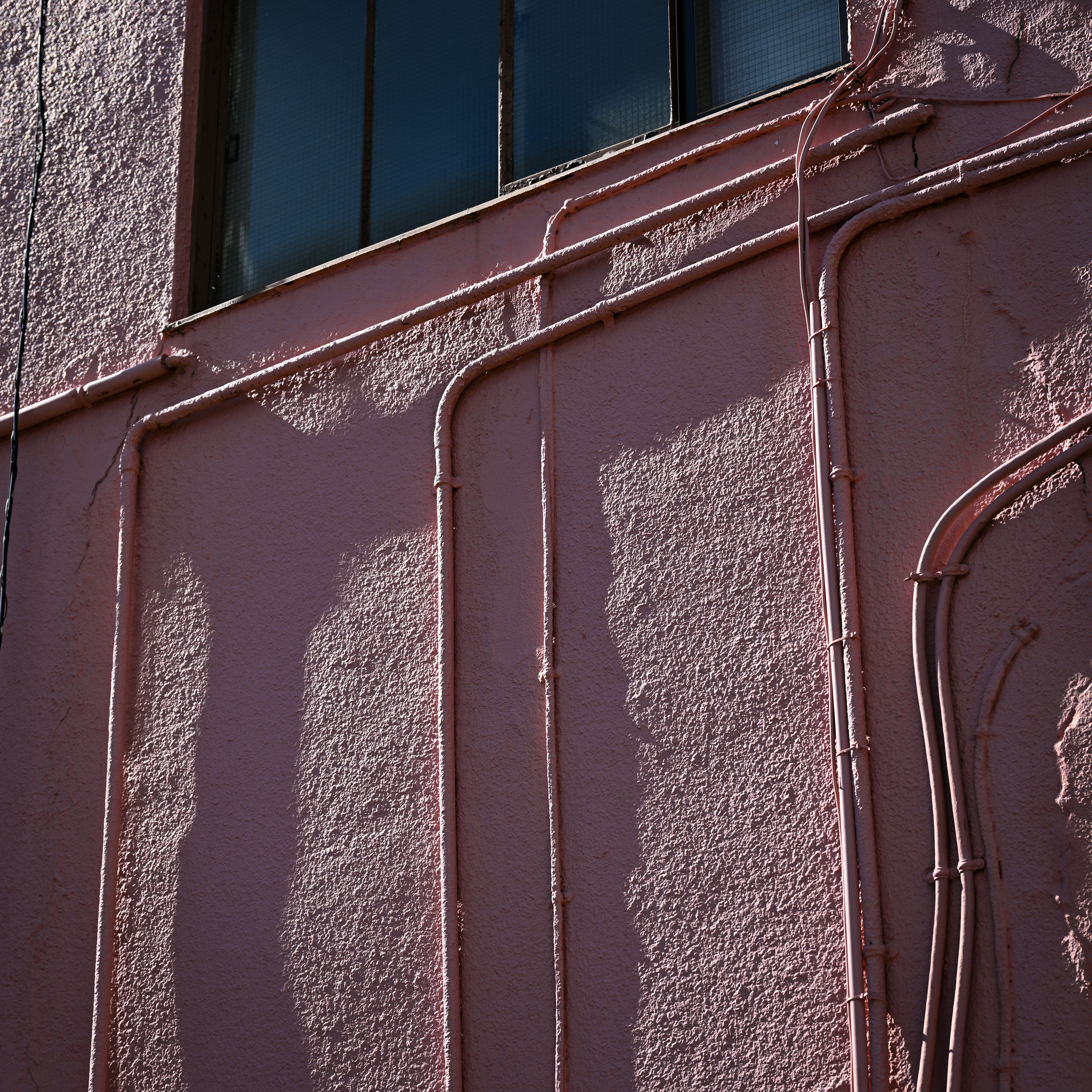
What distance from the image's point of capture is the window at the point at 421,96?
14.6 feet

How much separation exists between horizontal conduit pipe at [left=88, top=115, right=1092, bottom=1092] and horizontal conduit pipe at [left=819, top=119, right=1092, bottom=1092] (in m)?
0.04

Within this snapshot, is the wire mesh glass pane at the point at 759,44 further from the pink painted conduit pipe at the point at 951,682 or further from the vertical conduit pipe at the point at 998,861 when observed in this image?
the vertical conduit pipe at the point at 998,861

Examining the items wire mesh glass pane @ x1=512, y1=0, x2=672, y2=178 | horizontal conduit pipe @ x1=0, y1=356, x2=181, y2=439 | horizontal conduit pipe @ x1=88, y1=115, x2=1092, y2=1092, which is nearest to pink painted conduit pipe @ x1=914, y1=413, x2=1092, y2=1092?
horizontal conduit pipe @ x1=88, y1=115, x2=1092, y2=1092

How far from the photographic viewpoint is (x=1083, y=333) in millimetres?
3479

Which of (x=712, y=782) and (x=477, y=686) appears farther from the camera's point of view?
(x=477, y=686)

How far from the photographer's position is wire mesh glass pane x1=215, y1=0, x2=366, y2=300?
17.0 feet

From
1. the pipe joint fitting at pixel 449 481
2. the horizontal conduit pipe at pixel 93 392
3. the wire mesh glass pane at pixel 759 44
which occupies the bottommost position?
the pipe joint fitting at pixel 449 481

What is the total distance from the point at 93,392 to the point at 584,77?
200 cm

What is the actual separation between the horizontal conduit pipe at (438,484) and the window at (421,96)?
0.52m

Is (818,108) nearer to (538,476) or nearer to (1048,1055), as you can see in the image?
(538,476)

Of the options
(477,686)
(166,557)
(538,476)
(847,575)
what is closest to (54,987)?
(166,557)

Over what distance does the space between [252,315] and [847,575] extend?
7.81 ft

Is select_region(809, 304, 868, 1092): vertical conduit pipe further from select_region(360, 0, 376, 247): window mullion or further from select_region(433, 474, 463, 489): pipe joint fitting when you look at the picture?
select_region(360, 0, 376, 247): window mullion

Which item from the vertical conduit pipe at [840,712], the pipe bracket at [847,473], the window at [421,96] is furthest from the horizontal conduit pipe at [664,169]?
the pipe bracket at [847,473]
